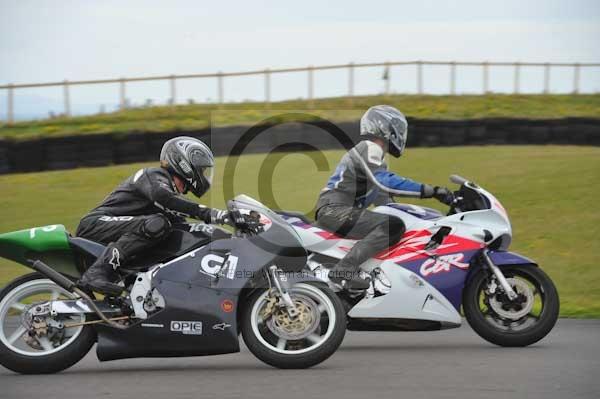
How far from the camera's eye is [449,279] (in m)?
8.02

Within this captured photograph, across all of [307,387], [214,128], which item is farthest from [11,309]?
[214,128]

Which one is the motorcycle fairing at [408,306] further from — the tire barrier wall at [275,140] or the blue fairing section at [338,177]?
the tire barrier wall at [275,140]

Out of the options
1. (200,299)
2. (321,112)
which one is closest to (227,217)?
(200,299)

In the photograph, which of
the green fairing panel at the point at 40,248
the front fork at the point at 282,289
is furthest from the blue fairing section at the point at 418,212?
the green fairing panel at the point at 40,248

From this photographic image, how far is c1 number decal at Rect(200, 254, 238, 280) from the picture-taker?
7.14 meters

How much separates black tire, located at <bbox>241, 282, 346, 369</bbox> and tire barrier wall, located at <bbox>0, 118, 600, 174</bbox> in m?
13.9

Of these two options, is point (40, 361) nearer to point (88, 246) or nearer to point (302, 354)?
point (88, 246)

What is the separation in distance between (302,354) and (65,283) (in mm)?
1803

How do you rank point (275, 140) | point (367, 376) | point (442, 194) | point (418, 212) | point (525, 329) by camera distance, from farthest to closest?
point (275, 140) → point (418, 212) → point (442, 194) → point (525, 329) → point (367, 376)

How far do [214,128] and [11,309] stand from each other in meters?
15.6

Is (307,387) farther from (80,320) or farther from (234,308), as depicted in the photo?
(80,320)

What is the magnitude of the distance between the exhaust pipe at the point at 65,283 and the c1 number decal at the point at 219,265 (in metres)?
0.73

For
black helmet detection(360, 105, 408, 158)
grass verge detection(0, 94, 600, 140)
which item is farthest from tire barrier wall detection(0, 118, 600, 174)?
black helmet detection(360, 105, 408, 158)

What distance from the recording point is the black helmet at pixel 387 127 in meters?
8.37
